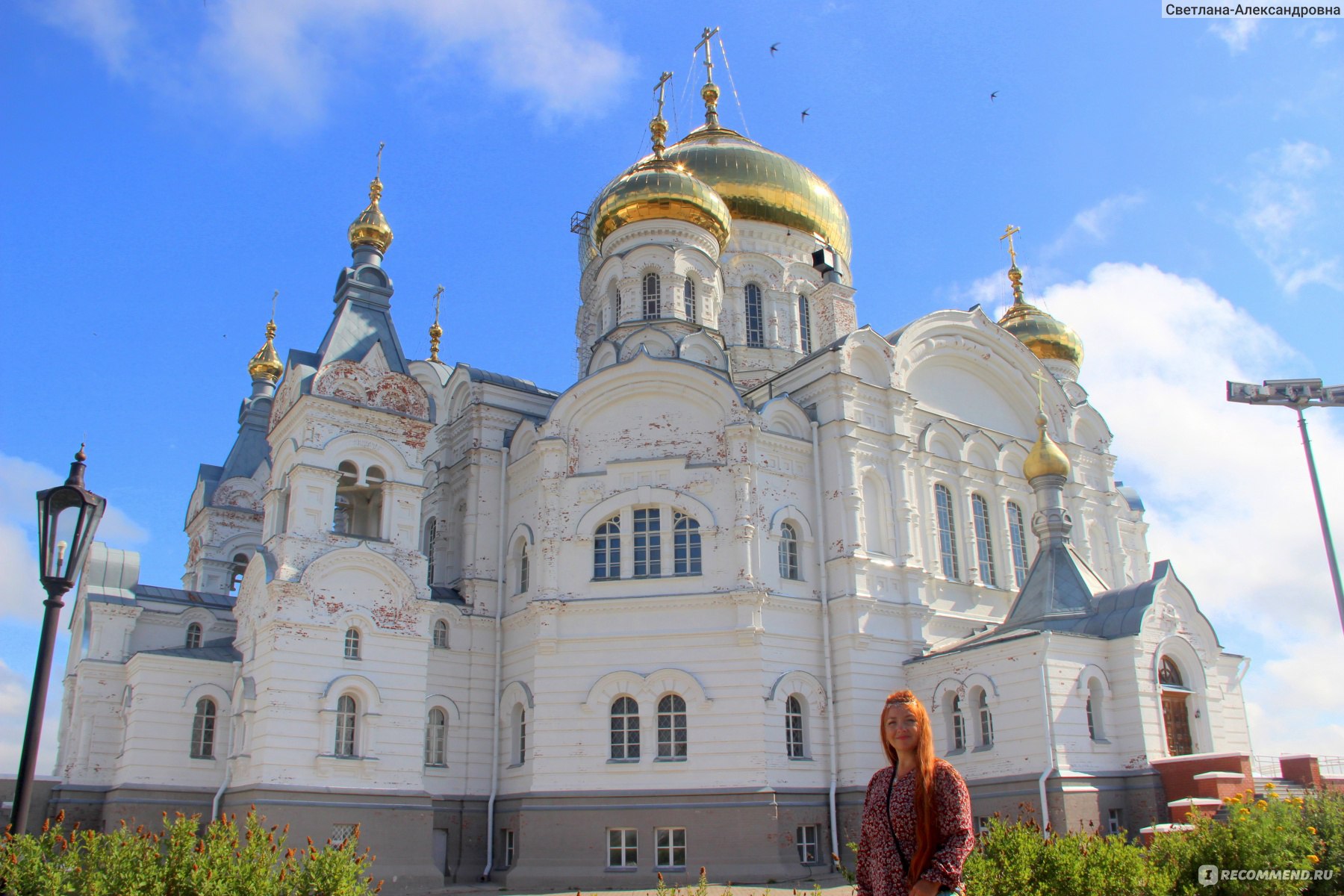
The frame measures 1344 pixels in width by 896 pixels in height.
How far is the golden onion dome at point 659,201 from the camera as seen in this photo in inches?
904

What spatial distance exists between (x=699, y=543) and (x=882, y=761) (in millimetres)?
4887

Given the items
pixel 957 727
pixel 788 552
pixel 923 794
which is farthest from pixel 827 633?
pixel 923 794

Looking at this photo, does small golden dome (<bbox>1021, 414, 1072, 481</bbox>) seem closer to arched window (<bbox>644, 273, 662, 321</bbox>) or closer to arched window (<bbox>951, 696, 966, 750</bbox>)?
arched window (<bbox>951, 696, 966, 750</bbox>)

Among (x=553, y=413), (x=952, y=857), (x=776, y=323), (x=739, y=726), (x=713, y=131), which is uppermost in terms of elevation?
(x=713, y=131)

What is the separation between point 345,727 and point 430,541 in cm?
582

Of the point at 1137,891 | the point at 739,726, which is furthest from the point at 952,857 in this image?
the point at 739,726

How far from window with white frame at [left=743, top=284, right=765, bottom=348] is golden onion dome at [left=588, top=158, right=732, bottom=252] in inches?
118

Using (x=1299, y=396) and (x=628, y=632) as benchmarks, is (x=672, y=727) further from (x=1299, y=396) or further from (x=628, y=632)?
(x=1299, y=396)

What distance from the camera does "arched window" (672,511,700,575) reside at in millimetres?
18469

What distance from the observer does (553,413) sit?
19.6 m

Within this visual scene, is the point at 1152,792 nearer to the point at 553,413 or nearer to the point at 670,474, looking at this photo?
the point at 670,474

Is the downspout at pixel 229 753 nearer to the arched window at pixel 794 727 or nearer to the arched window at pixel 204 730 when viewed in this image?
the arched window at pixel 204 730

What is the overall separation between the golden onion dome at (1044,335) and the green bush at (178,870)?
26016 mm

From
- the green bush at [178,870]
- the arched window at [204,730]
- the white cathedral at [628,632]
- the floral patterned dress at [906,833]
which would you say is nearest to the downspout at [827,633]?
the white cathedral at [628,632]
